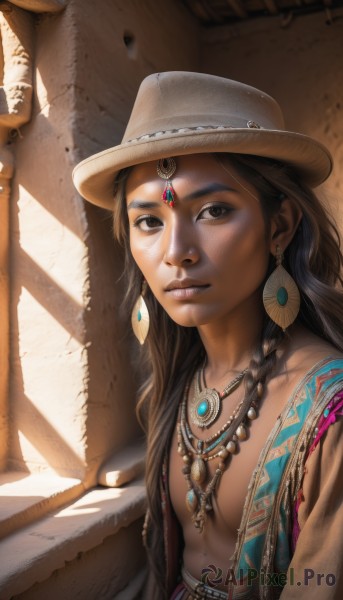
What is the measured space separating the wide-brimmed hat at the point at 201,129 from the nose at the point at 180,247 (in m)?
0.16

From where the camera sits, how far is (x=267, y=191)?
4.17 ft

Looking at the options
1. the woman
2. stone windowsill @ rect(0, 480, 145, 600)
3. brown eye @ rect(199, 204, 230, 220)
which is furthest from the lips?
stone windowsill @ rect(0, 480, 145, 600)

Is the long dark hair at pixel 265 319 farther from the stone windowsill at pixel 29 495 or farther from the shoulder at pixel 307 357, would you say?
the stone windowsill at pixel 29 495

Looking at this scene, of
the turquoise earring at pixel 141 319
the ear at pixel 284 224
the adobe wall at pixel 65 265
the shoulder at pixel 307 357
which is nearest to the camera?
the shoulder at pixel 307 357

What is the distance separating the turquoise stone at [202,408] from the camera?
1.38 m

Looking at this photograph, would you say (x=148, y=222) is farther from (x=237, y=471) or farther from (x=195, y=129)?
(x=237, y=471)

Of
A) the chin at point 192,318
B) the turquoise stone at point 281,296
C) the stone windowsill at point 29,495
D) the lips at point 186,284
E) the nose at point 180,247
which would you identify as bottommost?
the stone windowsill at point 29,495

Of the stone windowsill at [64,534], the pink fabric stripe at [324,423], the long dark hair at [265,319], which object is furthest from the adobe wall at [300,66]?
the stone windowsill at [64,534]

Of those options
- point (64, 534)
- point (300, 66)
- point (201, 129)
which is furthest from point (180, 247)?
point (300, 66)

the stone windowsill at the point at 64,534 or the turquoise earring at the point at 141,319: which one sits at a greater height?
the turquoise earring at the point at 141,319

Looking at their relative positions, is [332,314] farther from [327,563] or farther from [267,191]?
[327,563]

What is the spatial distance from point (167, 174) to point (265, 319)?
0.43 meters

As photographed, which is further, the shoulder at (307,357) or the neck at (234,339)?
the neck at (234,339)

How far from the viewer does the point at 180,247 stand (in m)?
1.19
